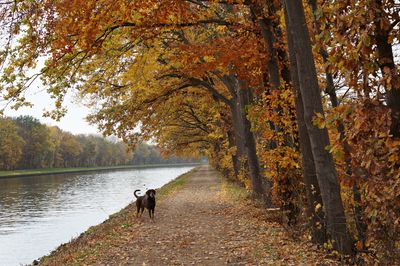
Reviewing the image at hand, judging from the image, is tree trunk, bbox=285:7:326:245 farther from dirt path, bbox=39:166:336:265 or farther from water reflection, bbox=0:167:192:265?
water reflection, bbox=0:167:192:265

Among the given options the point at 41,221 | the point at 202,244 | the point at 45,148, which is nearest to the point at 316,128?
the point at 202,244

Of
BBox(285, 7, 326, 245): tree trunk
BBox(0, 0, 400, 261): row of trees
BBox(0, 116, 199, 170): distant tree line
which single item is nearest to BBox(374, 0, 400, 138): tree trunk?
BBox(0, 0, 400, 261): row of trees

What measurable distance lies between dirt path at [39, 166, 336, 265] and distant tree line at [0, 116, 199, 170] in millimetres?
54121

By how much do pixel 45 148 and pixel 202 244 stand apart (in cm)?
10153

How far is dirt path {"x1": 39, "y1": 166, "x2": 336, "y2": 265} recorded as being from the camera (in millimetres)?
8531

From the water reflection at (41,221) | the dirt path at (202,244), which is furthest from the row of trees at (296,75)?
the water reflection at (41,221)

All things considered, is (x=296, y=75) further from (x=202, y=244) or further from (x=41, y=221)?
(x=41, y=221)

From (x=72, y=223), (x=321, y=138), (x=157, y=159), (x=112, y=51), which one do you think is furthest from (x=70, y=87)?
(x=157, y=159)

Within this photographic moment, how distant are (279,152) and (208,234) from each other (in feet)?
10.7

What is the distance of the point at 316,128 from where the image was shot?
7426 mm

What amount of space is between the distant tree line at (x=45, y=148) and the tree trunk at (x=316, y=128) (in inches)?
2398

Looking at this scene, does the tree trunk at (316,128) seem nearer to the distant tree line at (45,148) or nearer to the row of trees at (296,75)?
the row of trees at (296,75)

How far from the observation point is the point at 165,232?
12.6 meters

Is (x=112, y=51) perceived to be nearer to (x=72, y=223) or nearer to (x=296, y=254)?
(x=296, y=254)
